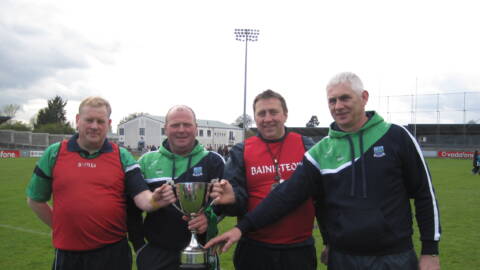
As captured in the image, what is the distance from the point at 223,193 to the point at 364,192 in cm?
95

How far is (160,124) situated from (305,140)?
61.2 metres

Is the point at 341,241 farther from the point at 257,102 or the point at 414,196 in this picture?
the point at 257,102

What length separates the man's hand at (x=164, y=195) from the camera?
268cm

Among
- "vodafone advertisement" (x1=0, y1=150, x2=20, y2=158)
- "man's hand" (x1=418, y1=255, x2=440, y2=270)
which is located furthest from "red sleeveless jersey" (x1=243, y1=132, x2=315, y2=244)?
"vodafone advertisement" (x1=0, y1=150, x2=20, y2=158)

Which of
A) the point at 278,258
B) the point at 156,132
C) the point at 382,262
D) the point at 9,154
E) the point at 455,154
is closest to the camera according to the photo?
the point at 382,262

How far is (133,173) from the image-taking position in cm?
304

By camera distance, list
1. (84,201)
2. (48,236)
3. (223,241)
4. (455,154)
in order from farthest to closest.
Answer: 1. (455,154)
2. (48,236)
3. (84,201)
4. (223,241)

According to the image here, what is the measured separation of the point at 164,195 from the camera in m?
2.68

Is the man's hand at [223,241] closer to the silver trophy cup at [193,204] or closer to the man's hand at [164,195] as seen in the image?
the silver trophy cup at [193,204]

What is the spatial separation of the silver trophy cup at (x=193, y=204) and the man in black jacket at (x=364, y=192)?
4.6 inches

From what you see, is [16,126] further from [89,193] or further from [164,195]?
[164,195]

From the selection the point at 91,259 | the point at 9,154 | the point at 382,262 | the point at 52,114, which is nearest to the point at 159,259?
the point at 91,259

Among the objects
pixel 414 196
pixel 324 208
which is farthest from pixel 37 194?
pixel 414 196

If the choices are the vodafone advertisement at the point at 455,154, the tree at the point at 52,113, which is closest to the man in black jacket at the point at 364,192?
the vodafone advertisement at the point at 455,154
